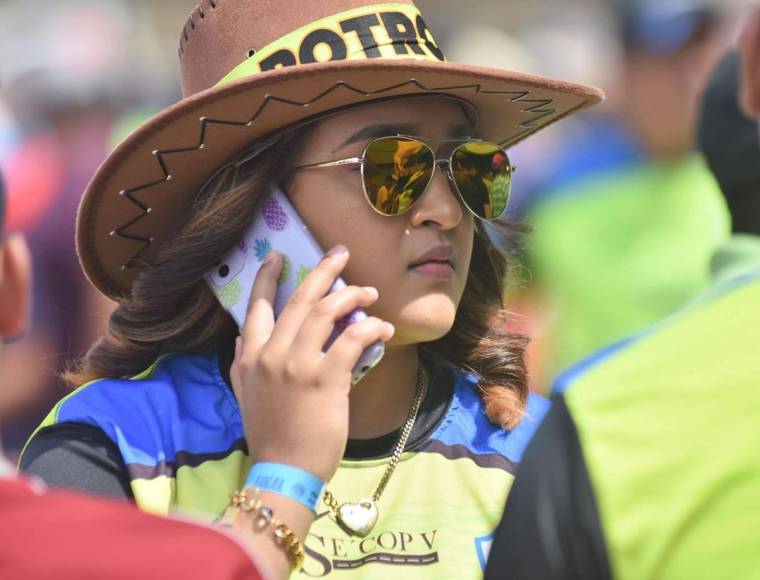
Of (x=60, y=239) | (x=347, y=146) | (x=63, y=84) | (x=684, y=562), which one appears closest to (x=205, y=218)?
(x=347, y=146)

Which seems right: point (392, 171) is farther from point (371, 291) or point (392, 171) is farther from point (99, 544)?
point (99, 544)

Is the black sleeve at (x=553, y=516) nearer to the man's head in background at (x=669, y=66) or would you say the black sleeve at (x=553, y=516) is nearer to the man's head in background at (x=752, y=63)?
the man's head in background at (x=752, y=63)

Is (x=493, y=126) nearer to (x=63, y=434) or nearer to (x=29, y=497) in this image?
(x=63, y=434)

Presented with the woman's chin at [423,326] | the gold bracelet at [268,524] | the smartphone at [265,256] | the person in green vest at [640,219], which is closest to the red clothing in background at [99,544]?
the gold bracelet at [268,524]

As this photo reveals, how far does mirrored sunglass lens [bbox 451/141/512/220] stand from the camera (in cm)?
265

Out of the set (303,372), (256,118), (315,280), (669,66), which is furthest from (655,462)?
(669,66)

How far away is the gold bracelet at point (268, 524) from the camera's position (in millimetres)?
2000

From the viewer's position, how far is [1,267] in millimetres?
2229

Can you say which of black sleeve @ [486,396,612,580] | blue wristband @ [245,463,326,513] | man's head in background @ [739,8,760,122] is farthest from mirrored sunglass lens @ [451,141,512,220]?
black sleeve @ [486,396,612,580]

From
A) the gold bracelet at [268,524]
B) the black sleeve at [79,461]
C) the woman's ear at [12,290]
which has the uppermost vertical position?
the woman's ear at [12,290]

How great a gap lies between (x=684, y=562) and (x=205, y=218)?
1.51 meters

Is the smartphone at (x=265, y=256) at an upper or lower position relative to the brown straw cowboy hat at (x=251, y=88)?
Result: lower

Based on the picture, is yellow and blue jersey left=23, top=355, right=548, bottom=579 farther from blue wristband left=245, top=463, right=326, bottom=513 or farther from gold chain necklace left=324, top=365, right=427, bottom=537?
blue wristband left=245, top=463, right=326, bottom=513

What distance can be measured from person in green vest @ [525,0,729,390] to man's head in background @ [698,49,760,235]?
1.61 metres
